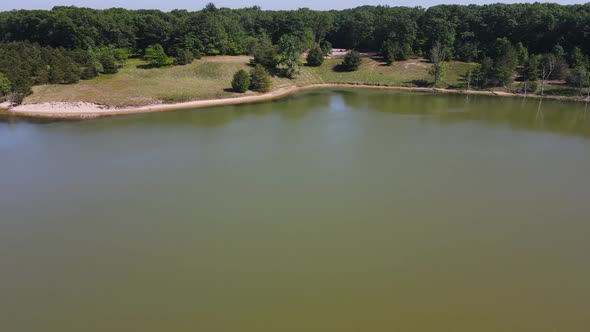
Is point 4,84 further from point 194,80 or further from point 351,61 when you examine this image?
point 351,61

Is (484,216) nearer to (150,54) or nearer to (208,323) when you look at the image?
(208,323)

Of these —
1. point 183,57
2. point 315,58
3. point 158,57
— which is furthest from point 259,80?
point 315,58

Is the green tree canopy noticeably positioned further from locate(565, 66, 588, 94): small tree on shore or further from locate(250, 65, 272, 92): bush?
locate(565, 66, 588, 94): small tree on shore

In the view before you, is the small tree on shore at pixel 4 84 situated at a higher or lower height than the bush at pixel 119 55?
lower

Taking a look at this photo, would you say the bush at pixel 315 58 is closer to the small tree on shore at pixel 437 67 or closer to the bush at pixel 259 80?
the bush at pixel 259 80

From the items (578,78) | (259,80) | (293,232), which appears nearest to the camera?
(293,232)

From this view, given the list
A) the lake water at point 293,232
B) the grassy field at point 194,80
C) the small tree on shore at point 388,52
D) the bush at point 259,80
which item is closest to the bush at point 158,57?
the grassy field at point 194,80

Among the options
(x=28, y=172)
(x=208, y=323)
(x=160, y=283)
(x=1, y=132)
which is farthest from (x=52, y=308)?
(x=1, y=132)
